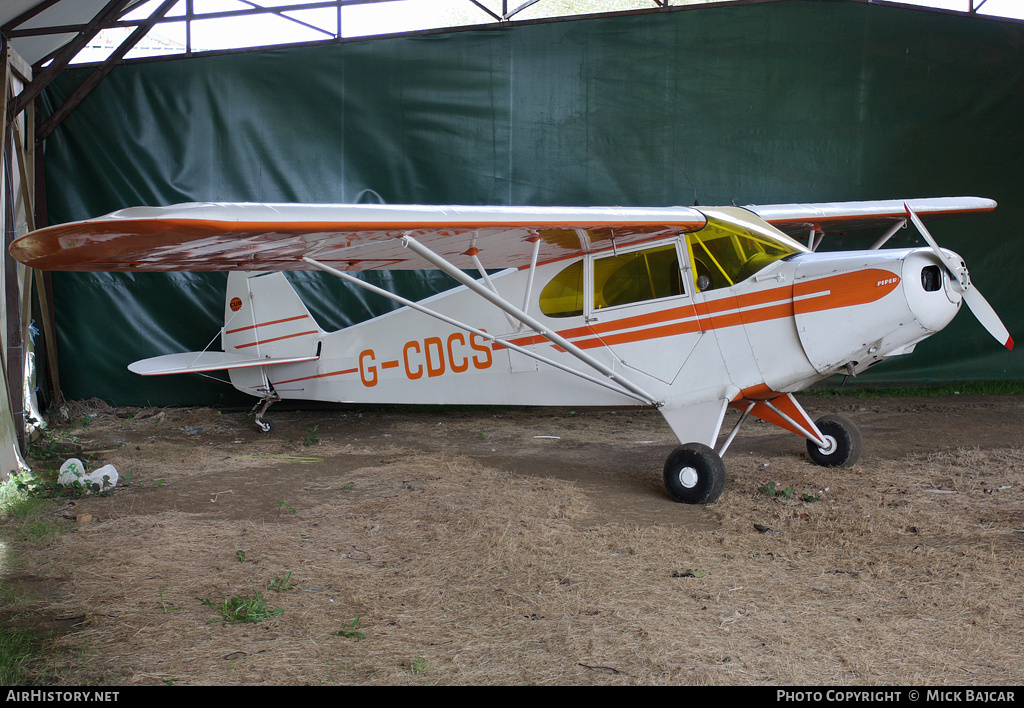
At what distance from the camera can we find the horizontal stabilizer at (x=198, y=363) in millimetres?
6492

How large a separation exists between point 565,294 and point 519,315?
1.03m

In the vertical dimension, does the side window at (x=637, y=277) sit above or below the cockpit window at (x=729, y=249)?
below

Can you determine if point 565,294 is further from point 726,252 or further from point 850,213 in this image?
point 850,213

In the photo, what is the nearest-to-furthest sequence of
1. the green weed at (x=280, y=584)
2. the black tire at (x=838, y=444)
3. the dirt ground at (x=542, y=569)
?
the dirt ground at (x=542, y=569) < the green weed at (x=280, y=584) < the black tire at (x=838, y=444)

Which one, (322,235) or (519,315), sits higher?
(322,235)

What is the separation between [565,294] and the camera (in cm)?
559

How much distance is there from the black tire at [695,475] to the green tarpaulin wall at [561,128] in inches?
191

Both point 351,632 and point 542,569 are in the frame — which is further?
point 542,569

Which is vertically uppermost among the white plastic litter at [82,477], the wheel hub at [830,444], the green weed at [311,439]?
the wheel hub at [830,444]

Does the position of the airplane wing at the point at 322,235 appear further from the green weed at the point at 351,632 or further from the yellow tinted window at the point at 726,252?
the green weed at the point at 351,632

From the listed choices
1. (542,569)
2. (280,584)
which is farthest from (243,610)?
(542,569)

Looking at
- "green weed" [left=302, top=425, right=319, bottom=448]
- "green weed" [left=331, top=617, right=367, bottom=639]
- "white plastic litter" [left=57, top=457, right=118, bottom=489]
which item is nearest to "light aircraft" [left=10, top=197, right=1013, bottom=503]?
"green weed" [left=302, top=425, right=319, bottom=448]

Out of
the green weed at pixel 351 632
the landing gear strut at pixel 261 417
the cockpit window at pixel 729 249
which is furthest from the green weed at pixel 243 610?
the landing gear strut at pixel 261 417

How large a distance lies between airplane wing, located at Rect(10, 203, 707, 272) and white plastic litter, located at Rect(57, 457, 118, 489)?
183cm
